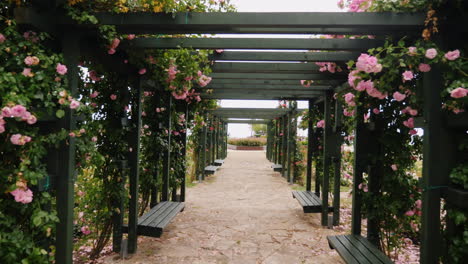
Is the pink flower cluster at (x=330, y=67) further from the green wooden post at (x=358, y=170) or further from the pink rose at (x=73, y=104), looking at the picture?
the pink rose at (x=73, y=104)

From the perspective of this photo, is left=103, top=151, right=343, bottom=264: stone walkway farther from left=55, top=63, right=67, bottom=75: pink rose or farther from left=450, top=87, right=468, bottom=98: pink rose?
left=450, top=87, right=468, bottom=98: pink rose

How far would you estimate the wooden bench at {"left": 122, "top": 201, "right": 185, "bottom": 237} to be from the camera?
12.5 feet

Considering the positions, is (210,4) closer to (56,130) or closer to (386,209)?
(56,130)

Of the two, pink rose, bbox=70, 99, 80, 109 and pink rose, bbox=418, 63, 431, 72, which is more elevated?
pink rose, bbox=418, 63, 431, 72

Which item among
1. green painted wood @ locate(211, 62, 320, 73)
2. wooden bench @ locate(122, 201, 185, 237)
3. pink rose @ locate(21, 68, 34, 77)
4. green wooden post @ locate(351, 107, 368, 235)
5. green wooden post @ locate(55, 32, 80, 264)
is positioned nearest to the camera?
pink rose @ locate(21, 68, 34, 77)

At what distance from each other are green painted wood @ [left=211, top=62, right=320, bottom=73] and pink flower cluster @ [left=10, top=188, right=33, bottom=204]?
2658 millimetres

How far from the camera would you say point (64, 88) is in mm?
2381

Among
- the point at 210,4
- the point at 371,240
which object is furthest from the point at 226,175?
the point at 210,4

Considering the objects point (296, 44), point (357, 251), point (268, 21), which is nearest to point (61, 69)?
point (268, 21)

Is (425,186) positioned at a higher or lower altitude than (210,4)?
lower

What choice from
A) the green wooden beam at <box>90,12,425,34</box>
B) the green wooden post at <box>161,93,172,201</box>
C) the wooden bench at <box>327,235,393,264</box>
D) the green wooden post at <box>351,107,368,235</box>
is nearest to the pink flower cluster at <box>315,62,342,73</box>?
the green wooden post at <box>351,107,368,235</box>

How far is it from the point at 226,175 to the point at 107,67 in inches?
340

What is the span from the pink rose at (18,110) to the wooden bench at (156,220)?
2204 mm

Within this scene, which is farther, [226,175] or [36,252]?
[226,175]
